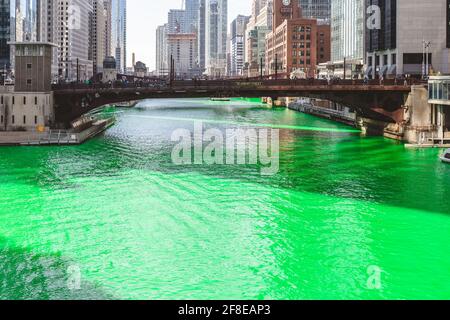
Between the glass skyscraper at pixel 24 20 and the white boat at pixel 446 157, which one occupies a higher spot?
the glass skyscraper at pixel 24 20

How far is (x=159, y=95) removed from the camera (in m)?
92.2

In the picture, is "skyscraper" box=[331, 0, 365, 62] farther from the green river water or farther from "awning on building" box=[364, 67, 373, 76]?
the green river water

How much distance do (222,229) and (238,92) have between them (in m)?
56.3

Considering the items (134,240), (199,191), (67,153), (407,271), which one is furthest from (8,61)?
(407,271)

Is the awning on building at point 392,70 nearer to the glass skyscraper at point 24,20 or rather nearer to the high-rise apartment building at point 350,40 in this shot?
the high-rise apartment building at point 350,40

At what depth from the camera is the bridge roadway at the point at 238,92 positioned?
88.8 metres

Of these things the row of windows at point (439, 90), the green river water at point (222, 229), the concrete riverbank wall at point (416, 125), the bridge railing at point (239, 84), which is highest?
the bridge railing at point (239, 84)

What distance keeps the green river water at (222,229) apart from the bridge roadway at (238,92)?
23.5m

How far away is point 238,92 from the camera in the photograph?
92188mm

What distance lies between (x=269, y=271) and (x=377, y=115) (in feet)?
214

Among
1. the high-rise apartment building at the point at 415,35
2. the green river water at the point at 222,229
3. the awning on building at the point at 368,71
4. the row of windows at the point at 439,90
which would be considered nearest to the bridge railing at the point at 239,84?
the row of windows at the point at 439,90

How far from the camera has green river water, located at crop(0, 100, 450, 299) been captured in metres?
28.5
